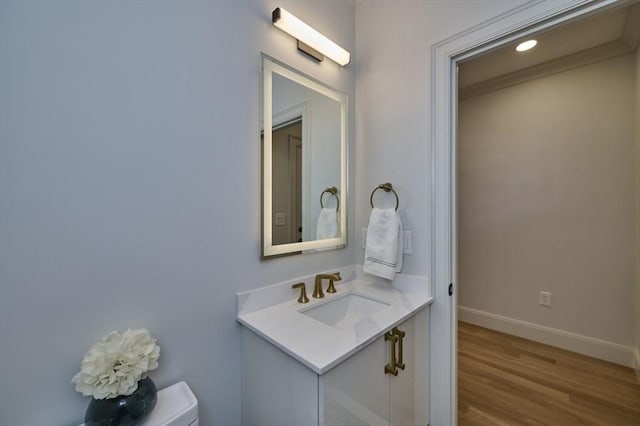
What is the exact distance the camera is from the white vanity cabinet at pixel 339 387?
79cm

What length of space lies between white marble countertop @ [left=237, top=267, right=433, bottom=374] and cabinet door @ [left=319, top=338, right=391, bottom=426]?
1.8 inches

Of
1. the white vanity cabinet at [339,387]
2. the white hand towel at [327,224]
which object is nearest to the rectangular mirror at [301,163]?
the white hand towel at [327,224]

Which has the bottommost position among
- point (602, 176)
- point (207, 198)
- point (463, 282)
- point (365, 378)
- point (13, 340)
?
point (463, 282)

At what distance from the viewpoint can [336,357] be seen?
779mm

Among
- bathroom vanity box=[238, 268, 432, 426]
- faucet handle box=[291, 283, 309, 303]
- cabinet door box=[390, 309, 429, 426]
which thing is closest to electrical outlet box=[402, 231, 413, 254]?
bathroom vanity box=[238, 268, 432, 426]

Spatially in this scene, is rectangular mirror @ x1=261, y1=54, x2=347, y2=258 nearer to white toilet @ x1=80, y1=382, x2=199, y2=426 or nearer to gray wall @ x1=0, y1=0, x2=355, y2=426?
gray wall @ x1=0, y1=0, x2=355, y2=426

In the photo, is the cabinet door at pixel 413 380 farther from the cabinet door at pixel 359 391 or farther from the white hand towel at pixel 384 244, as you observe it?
the white hand towel at pixel 384 244

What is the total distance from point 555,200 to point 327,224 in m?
2.23

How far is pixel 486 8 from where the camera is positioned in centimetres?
117

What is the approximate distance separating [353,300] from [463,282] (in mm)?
2093

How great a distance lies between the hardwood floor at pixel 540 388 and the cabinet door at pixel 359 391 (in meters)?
1.00

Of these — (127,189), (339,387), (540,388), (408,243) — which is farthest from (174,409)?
(540,388)

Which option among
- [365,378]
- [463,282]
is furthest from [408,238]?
[463,282]

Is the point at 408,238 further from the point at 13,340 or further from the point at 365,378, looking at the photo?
the point at 13,340
